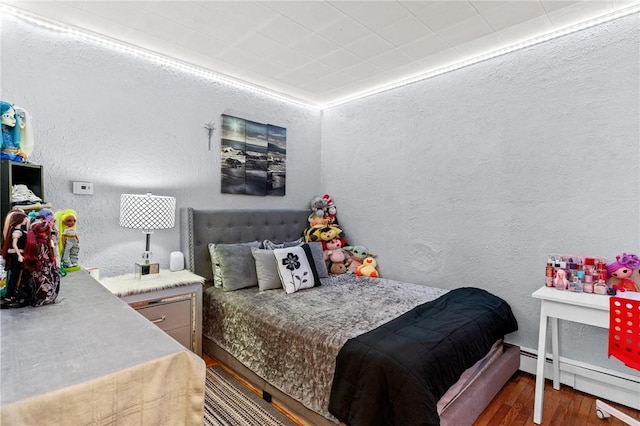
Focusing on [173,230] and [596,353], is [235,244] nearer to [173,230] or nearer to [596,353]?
[173,230]

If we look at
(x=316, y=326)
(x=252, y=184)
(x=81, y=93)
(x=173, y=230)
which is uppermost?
(x=81, y=93)

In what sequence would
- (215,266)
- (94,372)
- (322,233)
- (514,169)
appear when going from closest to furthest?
1. (94,372)
2. (514,169)
3. (215,266)
4. (322,233)

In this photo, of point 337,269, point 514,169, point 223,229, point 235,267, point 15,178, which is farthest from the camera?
point 337,269

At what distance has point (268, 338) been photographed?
2.12 m

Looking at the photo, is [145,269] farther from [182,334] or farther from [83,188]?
[83,188]

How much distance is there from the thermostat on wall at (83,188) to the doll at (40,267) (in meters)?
1.51

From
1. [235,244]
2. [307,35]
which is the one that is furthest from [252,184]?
[307,35]

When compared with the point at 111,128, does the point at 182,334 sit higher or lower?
lower

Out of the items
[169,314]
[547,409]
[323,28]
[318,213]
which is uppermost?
[323,28]

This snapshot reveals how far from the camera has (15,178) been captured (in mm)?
1567

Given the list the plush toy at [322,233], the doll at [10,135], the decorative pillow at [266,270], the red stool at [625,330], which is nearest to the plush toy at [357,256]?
the plush toy at [322,233]

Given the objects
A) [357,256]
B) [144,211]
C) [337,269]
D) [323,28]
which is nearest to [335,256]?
[337,269]

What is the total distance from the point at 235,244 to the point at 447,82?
8.29ft

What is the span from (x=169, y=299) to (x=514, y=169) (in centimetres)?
291
